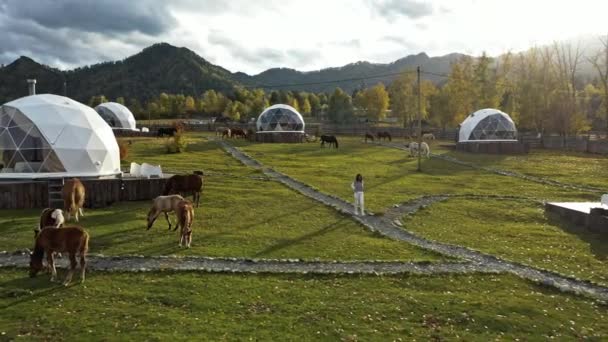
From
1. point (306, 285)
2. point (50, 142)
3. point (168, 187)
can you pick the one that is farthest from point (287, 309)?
point (50, 142)

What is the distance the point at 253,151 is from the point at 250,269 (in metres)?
35.0

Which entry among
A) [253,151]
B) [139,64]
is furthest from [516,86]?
[139,64]

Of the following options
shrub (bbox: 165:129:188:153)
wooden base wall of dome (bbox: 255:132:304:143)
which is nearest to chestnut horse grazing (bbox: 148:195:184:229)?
shrub (bbox: 165:129:188:153)

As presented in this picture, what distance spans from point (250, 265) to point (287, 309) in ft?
11.5

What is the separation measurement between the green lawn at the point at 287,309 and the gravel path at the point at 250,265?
0.53 meters

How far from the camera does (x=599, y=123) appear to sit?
99.4 meters

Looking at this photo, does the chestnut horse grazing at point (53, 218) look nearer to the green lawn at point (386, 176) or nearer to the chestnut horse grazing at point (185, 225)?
the chestnut horse grazing at point (185, 225)

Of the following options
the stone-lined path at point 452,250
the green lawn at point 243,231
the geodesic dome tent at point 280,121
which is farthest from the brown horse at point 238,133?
the green lawn at point 243,231

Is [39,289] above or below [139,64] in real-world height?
below

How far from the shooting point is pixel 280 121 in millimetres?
64250

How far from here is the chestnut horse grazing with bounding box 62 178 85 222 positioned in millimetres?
20031

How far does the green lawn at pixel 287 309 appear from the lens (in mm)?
10008

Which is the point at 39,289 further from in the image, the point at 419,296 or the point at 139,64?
the point at 139,64

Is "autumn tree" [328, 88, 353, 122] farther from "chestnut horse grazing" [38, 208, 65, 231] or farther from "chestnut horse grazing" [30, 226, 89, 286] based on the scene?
"chestnut horse grazing" [30, 226, 89, 286]
